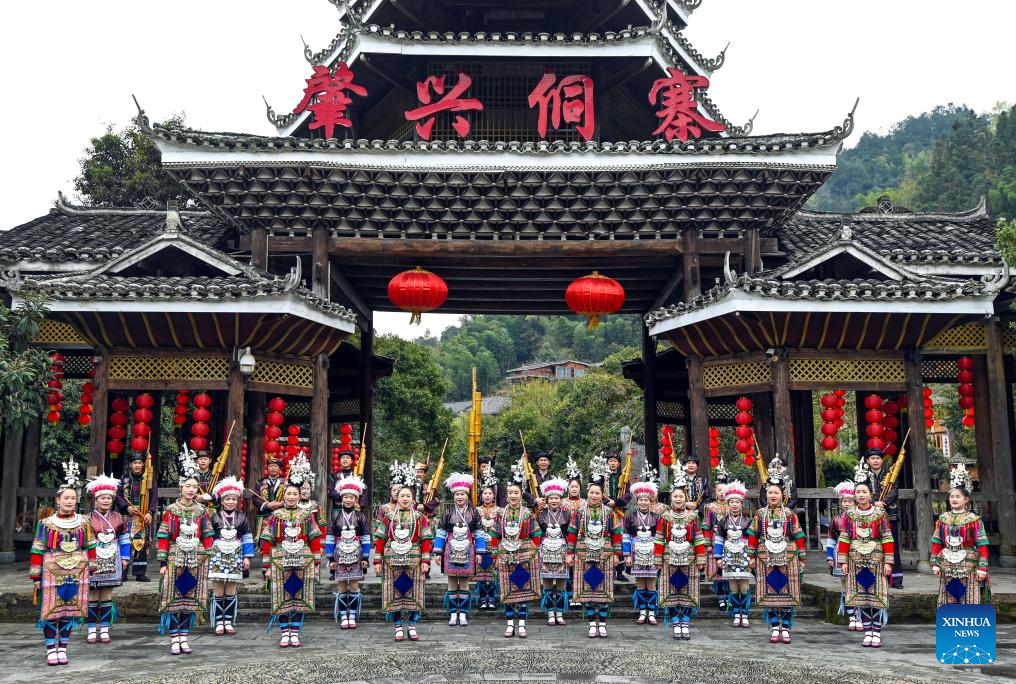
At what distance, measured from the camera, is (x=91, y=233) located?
50.2 ft

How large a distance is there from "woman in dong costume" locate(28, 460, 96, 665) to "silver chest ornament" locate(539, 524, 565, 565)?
4.75 metres

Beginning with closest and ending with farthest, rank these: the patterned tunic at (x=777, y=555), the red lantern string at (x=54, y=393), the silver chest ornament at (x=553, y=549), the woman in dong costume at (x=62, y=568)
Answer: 1. the woman in dong costume at (x=62, y=568)
2. the patterned tunic at (x=777, y=555)
3. the silver chest ornament at (x=553, y=549)
4. the red lantern string at (x=54, y=393)

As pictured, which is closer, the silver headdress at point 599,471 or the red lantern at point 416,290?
the silver headdress at point 599,471

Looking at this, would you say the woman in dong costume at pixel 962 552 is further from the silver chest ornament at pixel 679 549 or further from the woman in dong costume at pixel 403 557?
the woman in dong costume at pixel 403 557

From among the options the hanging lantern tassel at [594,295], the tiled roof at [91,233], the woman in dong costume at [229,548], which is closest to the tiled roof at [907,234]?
the hanging lantern tassel at [594,295]

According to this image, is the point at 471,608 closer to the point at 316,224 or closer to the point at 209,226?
the point at 316,224

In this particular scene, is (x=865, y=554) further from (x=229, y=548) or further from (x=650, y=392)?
(x=650, y=392)

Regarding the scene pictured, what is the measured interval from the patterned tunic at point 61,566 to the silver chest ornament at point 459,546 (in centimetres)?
379

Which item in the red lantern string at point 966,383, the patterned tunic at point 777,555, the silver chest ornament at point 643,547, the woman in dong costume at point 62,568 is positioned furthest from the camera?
the red lantern string at point 966,383

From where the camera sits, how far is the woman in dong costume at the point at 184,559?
29.2ft

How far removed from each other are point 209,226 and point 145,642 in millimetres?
8261

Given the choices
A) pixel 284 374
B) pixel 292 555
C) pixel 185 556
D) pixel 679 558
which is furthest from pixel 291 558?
pixel 284 374

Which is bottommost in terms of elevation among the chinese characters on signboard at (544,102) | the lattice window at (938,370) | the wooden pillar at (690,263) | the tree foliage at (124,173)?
the lattice window at (938,370)

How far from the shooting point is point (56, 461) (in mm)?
23016
